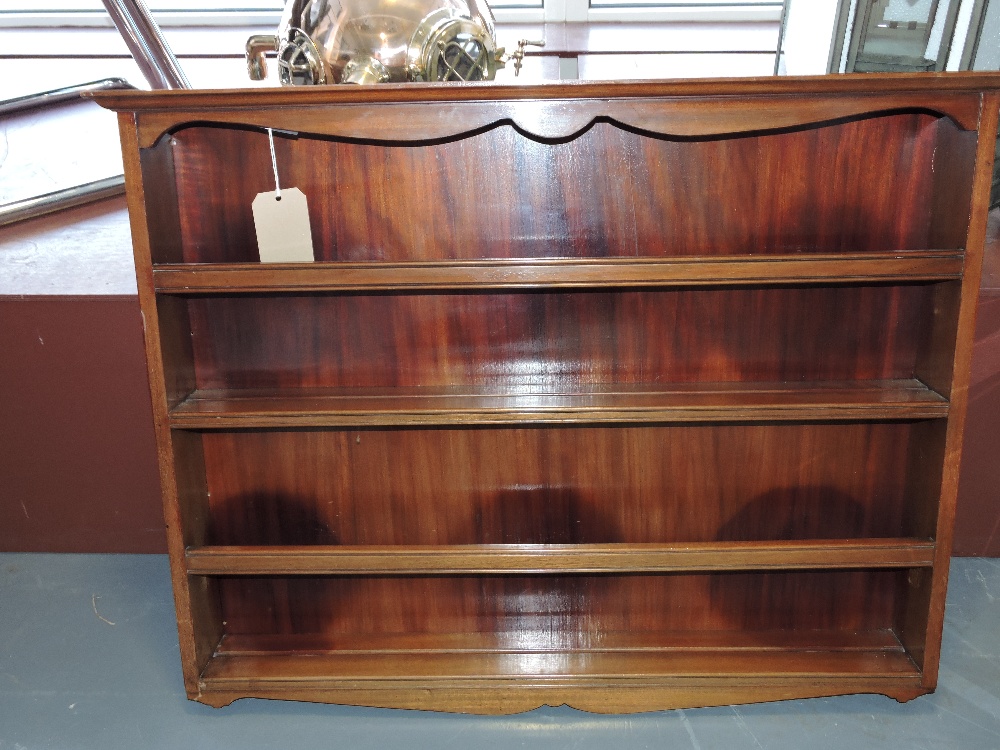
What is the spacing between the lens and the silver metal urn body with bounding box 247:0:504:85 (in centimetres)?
162

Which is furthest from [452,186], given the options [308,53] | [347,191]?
[308,53]

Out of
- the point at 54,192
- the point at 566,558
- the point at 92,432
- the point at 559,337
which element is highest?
the point at 54,192

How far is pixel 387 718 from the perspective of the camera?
1797 mm

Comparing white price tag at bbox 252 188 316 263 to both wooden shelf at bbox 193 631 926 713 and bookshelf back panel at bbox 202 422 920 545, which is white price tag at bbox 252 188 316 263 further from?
wooden shelf at bbox 193 631 926 713

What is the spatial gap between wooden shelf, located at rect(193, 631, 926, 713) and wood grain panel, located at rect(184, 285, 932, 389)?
0.60 meters

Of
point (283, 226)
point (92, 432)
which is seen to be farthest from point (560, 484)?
point (92, 432)

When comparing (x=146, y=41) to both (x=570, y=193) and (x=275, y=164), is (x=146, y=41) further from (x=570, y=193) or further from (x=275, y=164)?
(x=570, y=193)

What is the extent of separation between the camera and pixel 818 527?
74.6 inches

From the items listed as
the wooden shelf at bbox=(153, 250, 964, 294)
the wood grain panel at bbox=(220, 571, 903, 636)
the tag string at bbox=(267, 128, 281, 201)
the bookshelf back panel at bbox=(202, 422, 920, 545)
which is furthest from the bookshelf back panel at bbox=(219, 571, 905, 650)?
the tag string at bbox=(267, 128, 281, 201)

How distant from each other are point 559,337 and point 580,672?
71cm

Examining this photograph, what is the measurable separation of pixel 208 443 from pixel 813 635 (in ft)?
4.65

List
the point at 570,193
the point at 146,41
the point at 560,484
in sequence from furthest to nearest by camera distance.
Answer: the point at 146,41 < the point at 560,484 < the point at 570,193

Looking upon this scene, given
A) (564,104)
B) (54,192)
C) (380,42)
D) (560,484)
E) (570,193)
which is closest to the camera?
(564,104)

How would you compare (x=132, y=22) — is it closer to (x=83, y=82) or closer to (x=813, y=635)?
(x=83, y=82)
